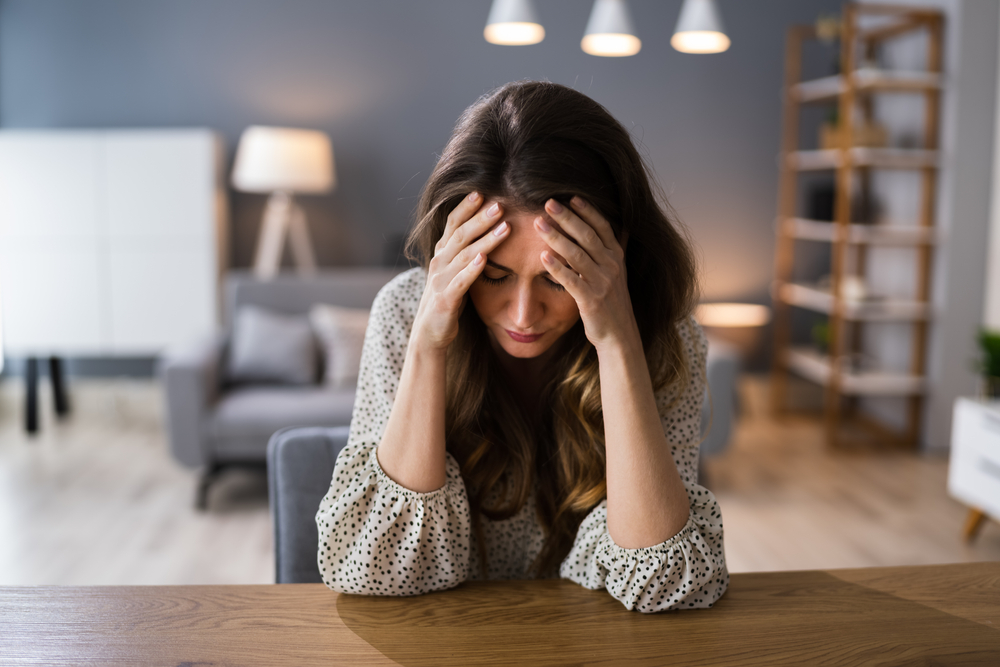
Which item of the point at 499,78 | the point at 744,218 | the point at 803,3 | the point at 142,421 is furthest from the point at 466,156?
the point at 803,3

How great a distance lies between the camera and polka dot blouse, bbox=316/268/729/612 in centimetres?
90

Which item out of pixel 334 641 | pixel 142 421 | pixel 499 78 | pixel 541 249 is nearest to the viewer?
pixel 334 641

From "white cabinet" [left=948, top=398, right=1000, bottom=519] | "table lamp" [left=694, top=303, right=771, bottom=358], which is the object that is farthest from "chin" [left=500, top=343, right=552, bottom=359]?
"table lamp" [left=694, top=303, right=771, bottom=358]

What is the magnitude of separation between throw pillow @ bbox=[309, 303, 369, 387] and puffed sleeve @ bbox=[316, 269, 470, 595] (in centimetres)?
232

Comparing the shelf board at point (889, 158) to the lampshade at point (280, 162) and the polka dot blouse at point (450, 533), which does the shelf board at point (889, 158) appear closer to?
the lampshade at point (280, 162)

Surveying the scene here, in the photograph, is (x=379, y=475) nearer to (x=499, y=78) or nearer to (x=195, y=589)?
(x=195, y=589)

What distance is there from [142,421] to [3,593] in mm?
3785

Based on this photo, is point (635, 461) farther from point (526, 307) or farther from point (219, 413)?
point (219, 413)

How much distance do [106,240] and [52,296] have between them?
1.42 feet

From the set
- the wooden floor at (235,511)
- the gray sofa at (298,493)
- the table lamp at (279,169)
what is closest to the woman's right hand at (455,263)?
the gray sofa at (298,493)

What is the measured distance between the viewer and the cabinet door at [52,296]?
4.47 meters

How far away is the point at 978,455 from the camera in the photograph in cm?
275

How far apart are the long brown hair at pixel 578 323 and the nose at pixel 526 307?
98 millimetres

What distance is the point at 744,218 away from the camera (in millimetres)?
5387
